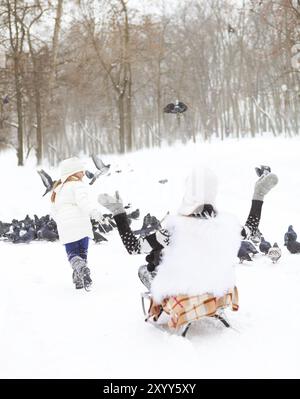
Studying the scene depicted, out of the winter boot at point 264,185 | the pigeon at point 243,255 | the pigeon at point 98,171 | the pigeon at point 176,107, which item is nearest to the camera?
the winter boot at point 264,185

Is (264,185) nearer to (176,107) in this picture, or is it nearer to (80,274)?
(80,274)

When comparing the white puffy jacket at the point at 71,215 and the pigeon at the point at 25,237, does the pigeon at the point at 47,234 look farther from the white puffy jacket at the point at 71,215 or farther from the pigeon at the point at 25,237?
the white puffy jacket at the point at 71,215

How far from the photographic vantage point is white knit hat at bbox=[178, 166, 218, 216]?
3883mm

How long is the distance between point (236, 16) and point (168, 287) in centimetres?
3289

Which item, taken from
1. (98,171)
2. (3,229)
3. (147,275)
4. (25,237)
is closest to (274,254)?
(147,275)

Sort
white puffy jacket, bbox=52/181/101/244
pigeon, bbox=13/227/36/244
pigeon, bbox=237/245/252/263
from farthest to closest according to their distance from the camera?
pigeon, bbox=13/227/36/244, pigeon, bbox=237/245/252/263, white puffy jacket, bbox=52/181/101/244

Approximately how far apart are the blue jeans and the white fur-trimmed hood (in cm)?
222

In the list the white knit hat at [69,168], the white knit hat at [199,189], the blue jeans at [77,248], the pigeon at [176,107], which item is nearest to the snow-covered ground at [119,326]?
the blue jeans at [77,248]

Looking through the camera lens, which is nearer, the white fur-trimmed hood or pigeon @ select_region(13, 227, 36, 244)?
the white fur-trimmed hood

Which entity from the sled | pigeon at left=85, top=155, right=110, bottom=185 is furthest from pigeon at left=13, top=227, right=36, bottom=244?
the sled

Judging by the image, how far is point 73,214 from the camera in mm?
6016

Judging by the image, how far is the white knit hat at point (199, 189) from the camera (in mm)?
3883

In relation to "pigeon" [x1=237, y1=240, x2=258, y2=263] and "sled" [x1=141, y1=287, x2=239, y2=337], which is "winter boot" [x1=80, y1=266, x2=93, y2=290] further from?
"pigeon" [x1=237, y1=240, x2=258, y2=263]

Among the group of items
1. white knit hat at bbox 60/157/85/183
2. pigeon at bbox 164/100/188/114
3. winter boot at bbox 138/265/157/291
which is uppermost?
pigeon at bbox 164/100/188/114
